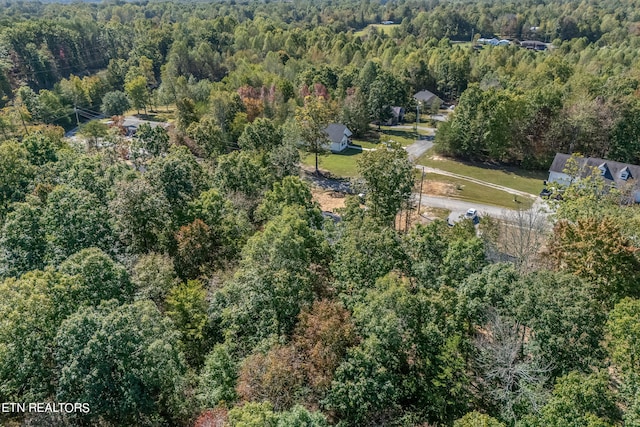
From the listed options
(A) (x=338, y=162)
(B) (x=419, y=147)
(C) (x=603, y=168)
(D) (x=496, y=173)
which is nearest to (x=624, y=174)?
(C) (x=603, y=168)

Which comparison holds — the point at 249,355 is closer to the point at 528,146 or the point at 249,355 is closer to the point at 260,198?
the point at 260,198

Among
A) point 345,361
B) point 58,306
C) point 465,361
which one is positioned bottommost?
point 465,361

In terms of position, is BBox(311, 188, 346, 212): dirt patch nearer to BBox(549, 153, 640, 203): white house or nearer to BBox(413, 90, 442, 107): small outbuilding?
BBox(549, 153, 640, 203): white house

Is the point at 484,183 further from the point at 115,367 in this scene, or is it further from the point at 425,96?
the point at 115,367

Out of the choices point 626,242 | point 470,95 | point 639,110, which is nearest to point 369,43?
point 470,95

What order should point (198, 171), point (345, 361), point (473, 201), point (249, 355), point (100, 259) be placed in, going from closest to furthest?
point (345, 361) → point (249, 355) → point (100, 259) → point (198, 171) → point (473, 201)

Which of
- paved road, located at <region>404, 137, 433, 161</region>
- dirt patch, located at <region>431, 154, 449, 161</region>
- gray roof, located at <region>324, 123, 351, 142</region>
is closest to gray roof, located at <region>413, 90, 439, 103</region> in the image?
paved road, located at <region>404, 137, 433, 161</region>

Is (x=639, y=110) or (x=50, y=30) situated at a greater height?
(x=50, y=30)
